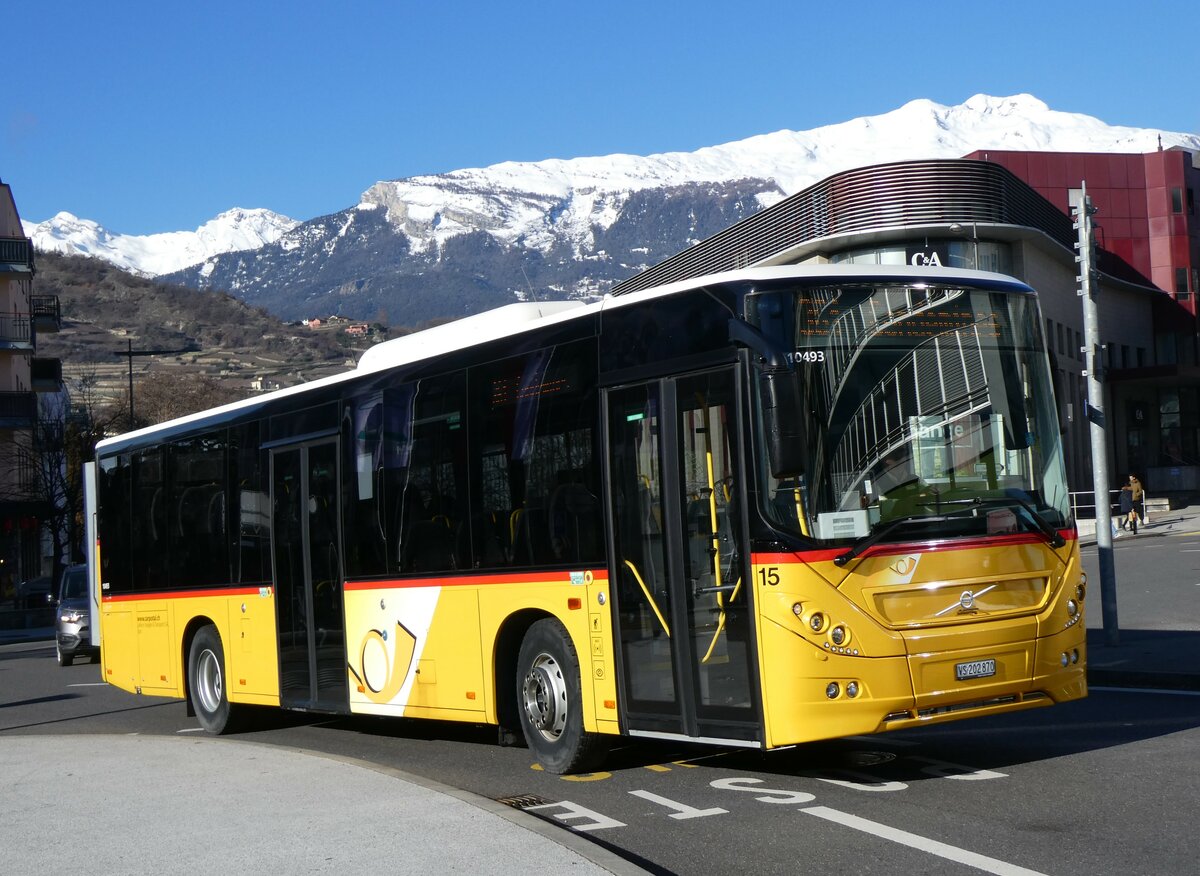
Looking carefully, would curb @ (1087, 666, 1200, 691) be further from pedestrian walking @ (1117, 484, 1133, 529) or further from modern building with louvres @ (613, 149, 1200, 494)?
pedestrian walking @ (1117, 484, 1133, 529)

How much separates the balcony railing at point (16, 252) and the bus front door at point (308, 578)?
178ft

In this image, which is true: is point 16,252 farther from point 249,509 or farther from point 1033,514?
A: point 1033,514

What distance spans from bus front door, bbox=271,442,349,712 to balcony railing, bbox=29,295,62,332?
5937cm

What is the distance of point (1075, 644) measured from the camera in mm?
9500

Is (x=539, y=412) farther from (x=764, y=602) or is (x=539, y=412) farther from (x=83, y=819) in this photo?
(x=83, y=819)

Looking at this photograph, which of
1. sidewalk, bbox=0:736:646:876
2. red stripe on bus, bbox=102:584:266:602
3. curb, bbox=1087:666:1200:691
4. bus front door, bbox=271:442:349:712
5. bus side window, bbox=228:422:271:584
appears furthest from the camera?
red stripe on bus, bbox=102:584:266:602

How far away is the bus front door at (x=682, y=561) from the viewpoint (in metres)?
8.93

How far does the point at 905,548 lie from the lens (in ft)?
28.9

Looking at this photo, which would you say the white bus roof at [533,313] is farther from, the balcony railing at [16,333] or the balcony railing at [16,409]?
the balcony railing at [16,333]

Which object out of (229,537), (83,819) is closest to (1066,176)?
(229,537)

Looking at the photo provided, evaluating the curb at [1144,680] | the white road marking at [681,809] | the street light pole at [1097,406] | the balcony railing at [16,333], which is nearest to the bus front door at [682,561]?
the white road marking at [681,809]

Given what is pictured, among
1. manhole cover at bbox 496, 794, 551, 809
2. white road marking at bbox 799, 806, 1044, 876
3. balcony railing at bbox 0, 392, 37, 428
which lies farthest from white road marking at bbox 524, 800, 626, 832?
balcony railing at bbox 0, 392, 37, 428

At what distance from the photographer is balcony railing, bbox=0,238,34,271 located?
209 feet

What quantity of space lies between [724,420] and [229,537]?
735 centimetres
